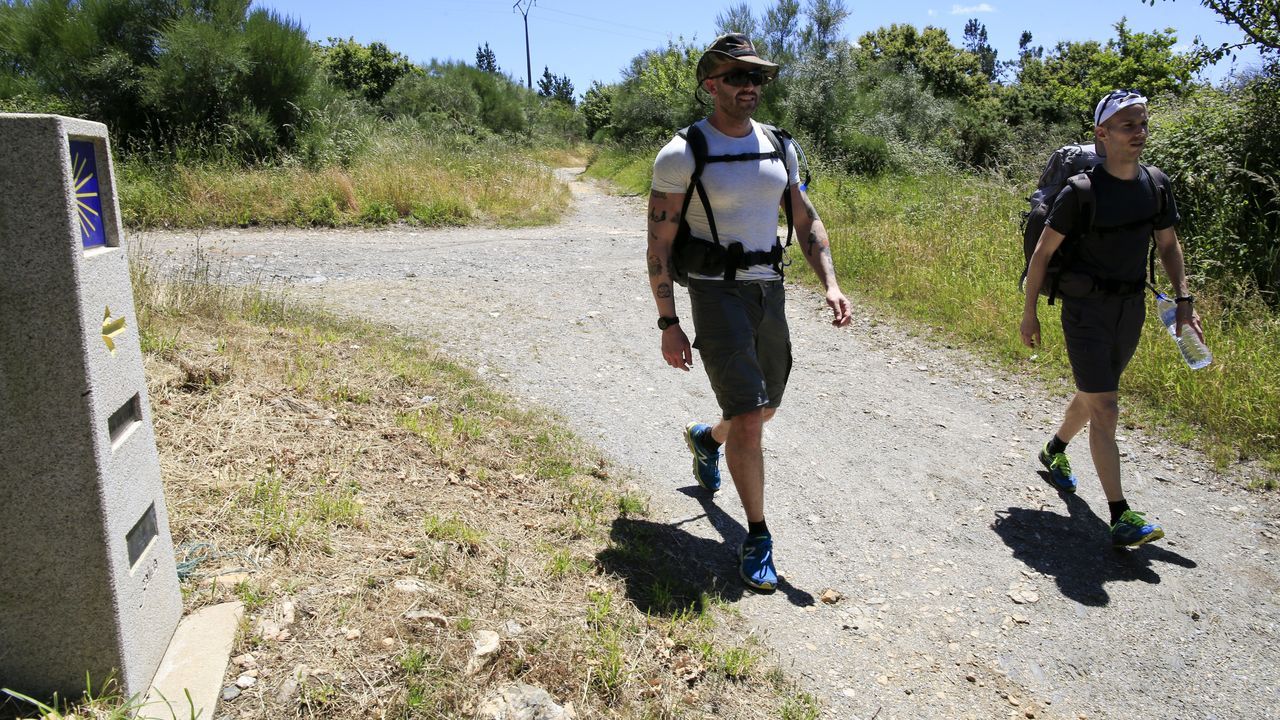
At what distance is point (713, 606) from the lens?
3471mm

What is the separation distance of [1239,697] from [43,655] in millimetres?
3866

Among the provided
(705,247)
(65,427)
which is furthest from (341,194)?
(65,427)

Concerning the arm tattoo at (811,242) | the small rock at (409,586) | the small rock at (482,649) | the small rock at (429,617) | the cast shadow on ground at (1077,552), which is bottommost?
the cast shadow on ground at (1077,552)

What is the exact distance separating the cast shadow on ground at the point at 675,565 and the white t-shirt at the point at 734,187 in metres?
1.24

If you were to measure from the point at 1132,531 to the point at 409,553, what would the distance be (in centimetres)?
325

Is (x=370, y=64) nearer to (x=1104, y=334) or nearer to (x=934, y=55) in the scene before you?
(x=934, y=55)

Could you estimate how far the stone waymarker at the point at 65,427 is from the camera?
6.62 feet

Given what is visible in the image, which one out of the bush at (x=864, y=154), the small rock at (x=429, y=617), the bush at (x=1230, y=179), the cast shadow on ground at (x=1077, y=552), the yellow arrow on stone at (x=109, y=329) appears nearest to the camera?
the yellow arrow on stone at (x=109, y=329)

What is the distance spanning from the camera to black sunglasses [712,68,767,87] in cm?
346

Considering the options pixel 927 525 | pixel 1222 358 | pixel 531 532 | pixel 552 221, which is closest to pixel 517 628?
pixel 531 532

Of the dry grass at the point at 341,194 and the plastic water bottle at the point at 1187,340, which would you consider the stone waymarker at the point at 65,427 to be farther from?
the dry grass at the point at 341,194

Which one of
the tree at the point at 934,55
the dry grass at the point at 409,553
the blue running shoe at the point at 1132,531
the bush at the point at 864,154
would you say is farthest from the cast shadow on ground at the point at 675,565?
the tree at the point at 934,55

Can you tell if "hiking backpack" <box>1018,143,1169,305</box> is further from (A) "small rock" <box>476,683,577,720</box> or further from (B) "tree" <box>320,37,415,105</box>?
(B) "tree" <box>320,37,415,105</box>

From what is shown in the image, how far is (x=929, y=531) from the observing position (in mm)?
4309
